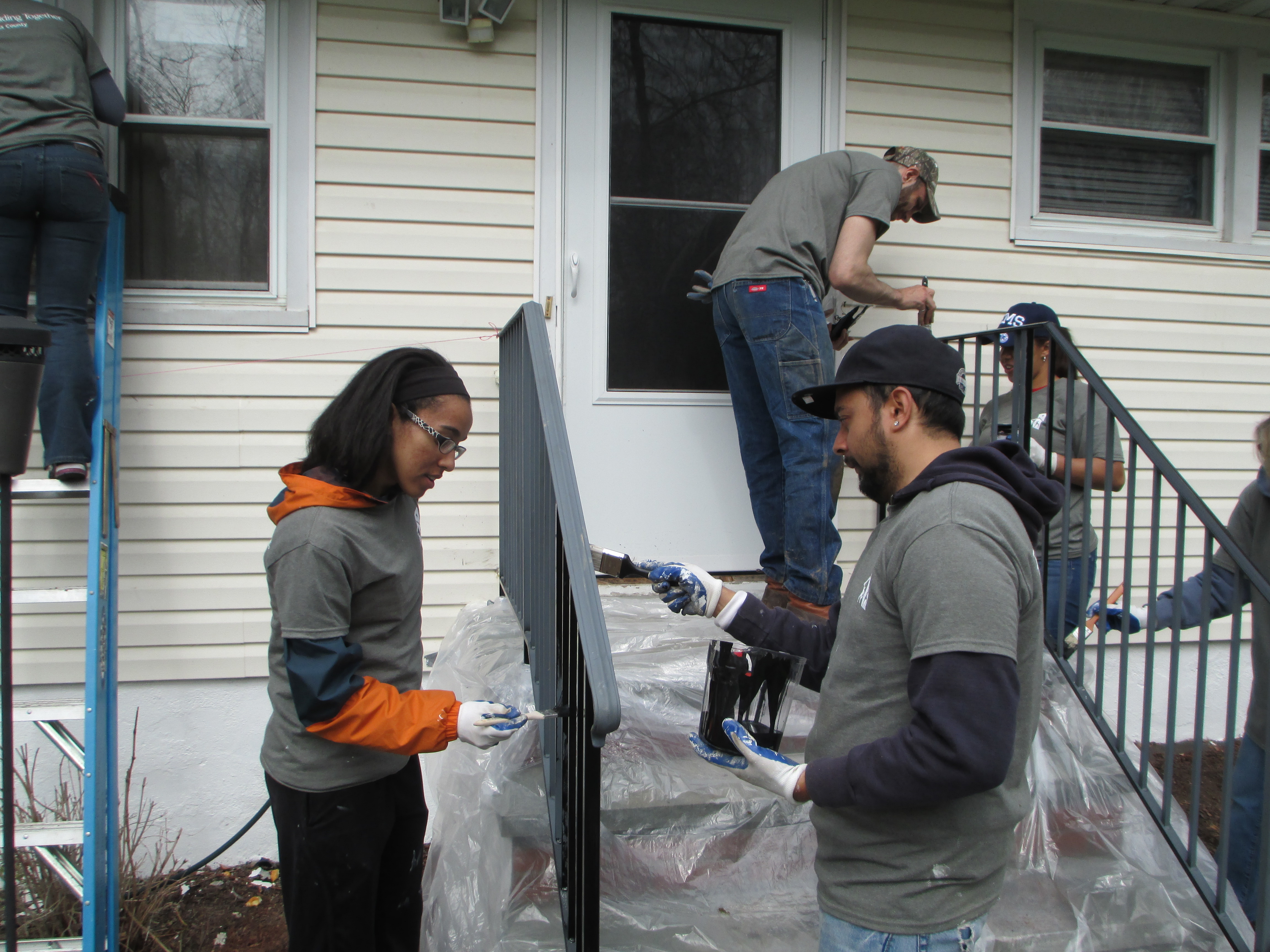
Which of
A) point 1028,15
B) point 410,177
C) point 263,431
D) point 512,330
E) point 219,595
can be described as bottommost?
point 219,595

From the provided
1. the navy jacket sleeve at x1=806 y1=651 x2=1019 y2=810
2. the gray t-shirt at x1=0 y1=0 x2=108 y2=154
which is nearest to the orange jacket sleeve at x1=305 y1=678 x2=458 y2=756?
the navy jacket sleeve at x1=806 y1=651 x2=1019 y2=810

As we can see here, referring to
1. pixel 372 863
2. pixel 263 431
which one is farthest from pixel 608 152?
pixel 372 863

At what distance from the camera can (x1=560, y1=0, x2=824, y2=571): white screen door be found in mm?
3920

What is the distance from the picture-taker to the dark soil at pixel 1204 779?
3.90 meters

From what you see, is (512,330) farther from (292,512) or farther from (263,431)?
(292,512)

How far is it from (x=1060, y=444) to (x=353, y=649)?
289 cm

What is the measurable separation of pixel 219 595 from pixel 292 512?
2140 mm

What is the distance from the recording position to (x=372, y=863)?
202cm

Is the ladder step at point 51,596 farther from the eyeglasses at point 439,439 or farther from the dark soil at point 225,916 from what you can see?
the eyeglasses at point 439,439

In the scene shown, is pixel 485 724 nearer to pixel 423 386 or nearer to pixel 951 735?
pixel 423 386

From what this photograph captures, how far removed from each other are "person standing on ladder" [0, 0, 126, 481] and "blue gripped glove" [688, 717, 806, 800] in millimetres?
2396

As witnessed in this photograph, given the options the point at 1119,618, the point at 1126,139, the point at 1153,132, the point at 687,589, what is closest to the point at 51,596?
the point at 687,589

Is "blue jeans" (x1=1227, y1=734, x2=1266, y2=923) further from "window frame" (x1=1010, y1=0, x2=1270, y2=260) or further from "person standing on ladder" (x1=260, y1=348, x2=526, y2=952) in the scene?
"window frame" (x1=1010, y1=0, x2=1270, y2=260)

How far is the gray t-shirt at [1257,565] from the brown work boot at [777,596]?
4.56 ft
